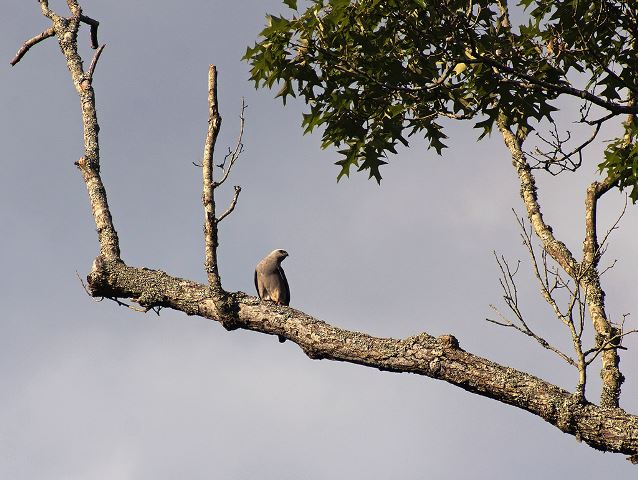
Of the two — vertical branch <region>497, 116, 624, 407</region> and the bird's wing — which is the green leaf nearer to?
vertical branch <region>497, 116, 624, 407</region>

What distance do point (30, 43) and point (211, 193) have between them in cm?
495

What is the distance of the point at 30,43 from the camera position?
1073 centimetres

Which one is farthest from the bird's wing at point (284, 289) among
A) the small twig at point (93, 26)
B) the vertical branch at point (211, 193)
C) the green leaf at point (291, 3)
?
the vertical branch at point (211, 193)

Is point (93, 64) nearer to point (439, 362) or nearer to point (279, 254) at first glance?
point (439, 362)

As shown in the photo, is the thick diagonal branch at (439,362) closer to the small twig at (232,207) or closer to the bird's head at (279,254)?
the small twig at (232,207)

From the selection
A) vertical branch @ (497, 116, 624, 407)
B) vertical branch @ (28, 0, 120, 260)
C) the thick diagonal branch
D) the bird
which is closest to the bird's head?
the bird

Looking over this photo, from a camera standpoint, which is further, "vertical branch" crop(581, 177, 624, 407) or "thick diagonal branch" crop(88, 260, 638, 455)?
"vertical branch" crop(581, 177, 624, 407)

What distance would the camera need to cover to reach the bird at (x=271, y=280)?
52.5 ft

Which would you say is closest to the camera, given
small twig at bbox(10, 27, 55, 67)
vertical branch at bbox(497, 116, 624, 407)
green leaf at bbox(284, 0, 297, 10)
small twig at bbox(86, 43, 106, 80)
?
vertical branch at bbox(497, 116, 624, 407)

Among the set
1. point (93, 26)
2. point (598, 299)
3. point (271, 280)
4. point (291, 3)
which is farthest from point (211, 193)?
point (271, 280)

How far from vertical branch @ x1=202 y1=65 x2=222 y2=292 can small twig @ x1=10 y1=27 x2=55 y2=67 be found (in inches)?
158

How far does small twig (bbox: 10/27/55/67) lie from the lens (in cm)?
1052

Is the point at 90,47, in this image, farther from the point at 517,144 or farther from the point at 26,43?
the point at 517,144

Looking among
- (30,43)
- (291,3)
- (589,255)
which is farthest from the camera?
(30,43)
